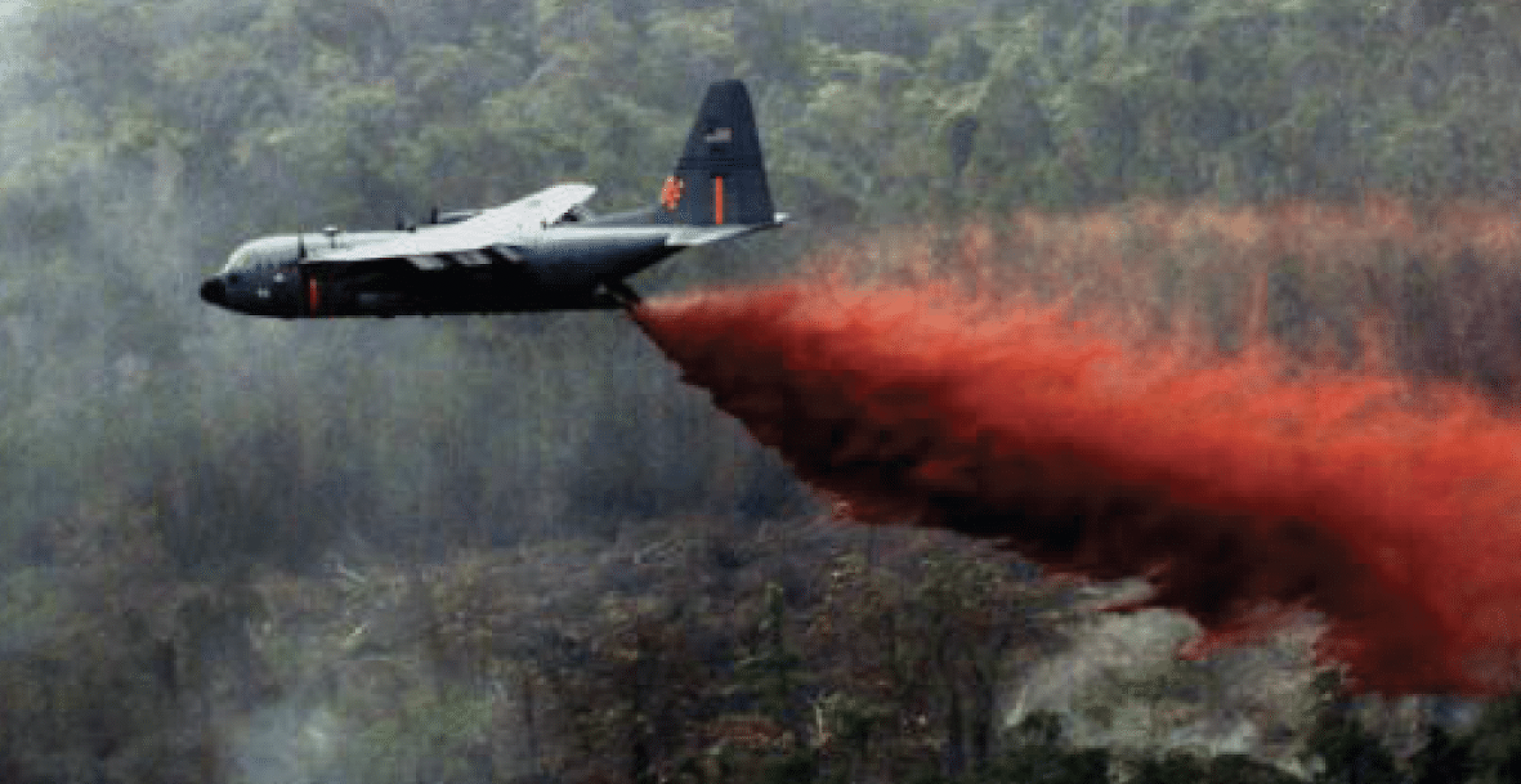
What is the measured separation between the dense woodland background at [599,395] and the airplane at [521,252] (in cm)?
1780

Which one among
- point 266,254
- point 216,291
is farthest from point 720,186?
point 216,291

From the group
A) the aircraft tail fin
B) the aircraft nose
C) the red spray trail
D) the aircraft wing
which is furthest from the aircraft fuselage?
the red spray trail

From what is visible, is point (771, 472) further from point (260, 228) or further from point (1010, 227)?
A: point (260, 228)

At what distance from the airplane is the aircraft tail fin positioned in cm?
2

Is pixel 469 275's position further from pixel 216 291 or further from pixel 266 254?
pixel 216 291

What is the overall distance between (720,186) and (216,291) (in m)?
10.6

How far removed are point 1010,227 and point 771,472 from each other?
11395mm

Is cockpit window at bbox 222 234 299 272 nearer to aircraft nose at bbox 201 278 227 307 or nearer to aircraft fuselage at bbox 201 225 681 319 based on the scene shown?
aircraft fuselage at bbox 201 225 681 319

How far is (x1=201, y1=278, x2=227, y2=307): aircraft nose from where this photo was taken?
66188 millimetres

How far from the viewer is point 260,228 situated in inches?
4220

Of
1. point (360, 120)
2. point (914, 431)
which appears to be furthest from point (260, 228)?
point (914, 431)

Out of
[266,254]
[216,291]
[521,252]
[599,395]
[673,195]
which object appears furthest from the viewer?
[599,395]

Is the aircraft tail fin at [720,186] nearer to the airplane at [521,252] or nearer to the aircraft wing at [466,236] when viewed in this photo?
the airplane at [521,252]

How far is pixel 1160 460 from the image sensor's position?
60.4 metres
